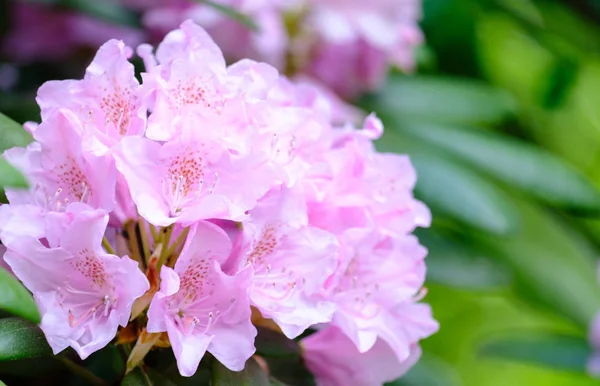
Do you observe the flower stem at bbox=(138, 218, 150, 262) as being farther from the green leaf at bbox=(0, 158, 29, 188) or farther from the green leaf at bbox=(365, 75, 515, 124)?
the green leaf at bbox=(365, 75, 515, 124)

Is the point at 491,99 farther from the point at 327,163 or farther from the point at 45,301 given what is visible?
the point at 45,301

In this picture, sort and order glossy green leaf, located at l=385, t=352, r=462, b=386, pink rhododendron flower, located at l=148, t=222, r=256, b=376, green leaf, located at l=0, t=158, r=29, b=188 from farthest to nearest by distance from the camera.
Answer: glossy green leaf, located at l=385, t=352, r=462, b=386 → pink rhododendron flower, located at l=148, t=222, r=256, b=376 → green leaf, located at l=0, t=158, r=29, b=188

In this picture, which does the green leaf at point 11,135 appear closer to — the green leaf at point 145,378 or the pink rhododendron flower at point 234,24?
the green leaf at point 145,378

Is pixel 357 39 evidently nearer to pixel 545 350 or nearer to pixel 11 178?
pixel 545 350

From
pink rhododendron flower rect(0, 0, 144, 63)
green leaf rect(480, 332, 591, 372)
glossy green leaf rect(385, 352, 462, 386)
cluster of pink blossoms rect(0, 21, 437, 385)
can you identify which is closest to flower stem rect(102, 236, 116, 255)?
cluster of pink blossoms rect(0, 21, 437, 385)

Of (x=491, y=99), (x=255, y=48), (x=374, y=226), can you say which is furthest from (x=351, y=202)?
(x=491, y=99)

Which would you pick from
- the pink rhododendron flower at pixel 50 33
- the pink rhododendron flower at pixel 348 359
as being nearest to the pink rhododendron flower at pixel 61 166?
the pink rhododendron flower at pixel 348 359

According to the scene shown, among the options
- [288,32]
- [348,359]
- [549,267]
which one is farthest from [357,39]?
[348,359]
